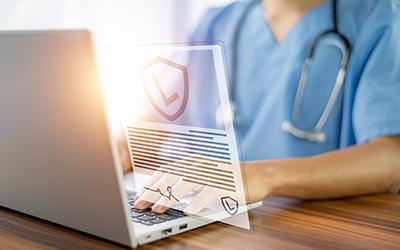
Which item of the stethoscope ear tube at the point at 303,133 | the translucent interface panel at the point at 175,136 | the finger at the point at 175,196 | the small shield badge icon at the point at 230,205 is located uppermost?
the translucent interface panel at the point at 175,136

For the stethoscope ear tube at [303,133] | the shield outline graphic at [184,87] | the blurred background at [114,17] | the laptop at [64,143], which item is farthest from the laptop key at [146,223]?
the stethoscope ear tube at [303,133]

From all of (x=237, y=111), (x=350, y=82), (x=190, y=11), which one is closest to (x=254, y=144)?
(x=237, y=111)

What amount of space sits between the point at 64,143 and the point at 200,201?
0.20 meters

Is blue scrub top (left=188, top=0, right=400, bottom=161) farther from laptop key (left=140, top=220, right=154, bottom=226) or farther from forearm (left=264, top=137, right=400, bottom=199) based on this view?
laptop key (left=140, top=220, right=154, bottom=226)

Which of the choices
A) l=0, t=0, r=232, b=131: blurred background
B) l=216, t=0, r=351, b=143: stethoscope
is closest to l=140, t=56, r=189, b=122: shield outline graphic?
l=0, t=0, r=232, b=131: blurred background

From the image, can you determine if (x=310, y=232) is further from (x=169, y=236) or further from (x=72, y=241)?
(x=72, y=241)

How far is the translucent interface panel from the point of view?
689 mm

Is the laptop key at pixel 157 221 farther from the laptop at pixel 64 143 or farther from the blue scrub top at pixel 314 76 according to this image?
the blue scrub top at pixel 314 76

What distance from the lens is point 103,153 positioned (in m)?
0.58

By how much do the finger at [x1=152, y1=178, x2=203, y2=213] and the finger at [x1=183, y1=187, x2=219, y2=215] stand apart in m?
0.01

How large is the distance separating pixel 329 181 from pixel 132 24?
3.19ft

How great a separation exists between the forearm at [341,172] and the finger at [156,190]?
0.19 m

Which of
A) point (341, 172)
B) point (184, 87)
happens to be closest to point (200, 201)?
point (184, 87)

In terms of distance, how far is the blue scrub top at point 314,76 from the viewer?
1.14 m
